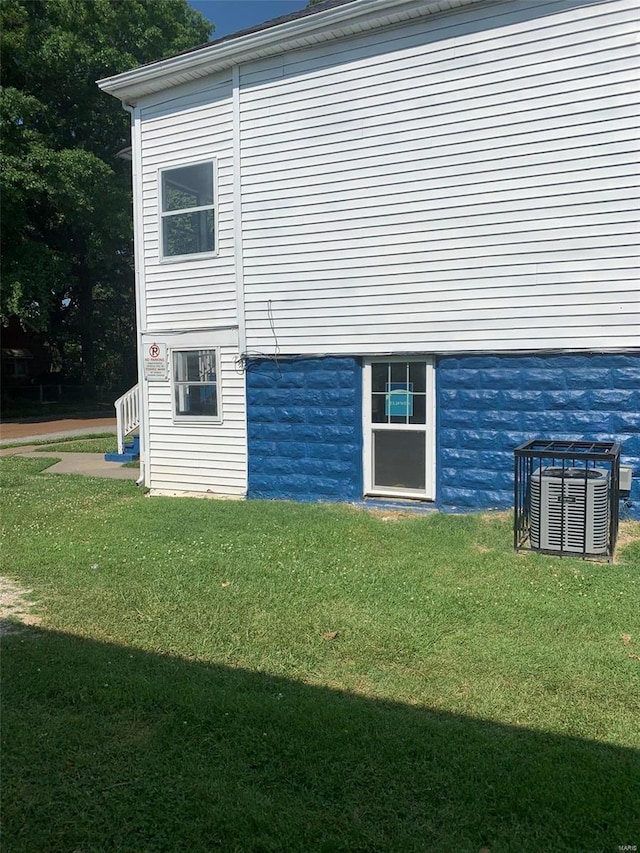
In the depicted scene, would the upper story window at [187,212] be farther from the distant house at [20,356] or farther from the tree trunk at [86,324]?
the distant house at [20,356]

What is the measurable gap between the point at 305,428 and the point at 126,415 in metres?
5.44

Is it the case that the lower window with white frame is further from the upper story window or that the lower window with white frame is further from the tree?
the tree

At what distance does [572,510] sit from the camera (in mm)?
5652

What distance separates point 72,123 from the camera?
81.8 ft

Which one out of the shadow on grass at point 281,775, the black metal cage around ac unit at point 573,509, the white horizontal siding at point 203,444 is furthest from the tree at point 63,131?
the shadow on grass at point 281,775

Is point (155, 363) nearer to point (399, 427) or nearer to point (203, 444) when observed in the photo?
point (203, 444)

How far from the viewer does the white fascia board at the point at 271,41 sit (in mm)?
7355

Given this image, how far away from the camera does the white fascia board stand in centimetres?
736

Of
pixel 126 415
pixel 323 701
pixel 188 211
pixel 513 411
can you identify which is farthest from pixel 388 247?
pixel 126 415

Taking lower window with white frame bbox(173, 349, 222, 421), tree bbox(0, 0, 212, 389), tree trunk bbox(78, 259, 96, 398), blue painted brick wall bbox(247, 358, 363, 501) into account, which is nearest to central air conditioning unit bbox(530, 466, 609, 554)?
blue painted brick wall bbox(247, 358, 363, 501)

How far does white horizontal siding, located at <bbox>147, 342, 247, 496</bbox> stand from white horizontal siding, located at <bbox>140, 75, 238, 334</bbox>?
1.85 feet

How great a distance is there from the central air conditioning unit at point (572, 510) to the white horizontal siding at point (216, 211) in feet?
15.9

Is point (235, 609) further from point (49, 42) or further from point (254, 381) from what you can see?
point (49, 42)

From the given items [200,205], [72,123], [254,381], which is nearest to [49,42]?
[72,123]
